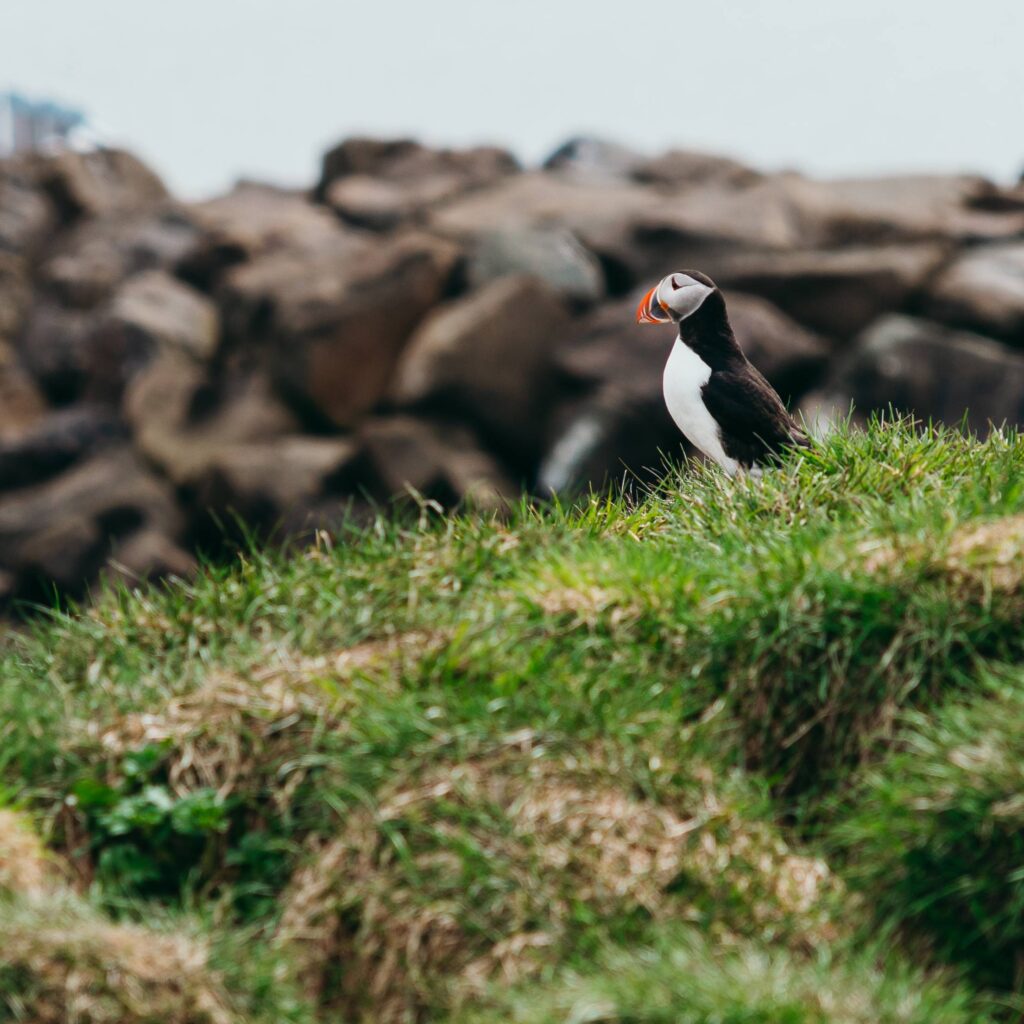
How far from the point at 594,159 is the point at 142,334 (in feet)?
28.6

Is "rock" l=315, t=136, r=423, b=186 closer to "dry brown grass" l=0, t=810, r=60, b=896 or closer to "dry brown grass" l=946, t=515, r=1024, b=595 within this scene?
"dry brown grass" l=946, t=515, r=1024, b=595

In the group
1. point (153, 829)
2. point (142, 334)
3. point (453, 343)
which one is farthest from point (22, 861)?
point (142, 334)

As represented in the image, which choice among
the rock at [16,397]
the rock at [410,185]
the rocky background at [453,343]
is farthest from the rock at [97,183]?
the rock at [410,185]

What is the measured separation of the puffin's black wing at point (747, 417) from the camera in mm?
5695

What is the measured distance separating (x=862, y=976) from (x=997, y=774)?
627 mm

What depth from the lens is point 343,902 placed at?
11.6 ft

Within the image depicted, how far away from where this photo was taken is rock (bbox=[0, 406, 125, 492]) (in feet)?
67.6

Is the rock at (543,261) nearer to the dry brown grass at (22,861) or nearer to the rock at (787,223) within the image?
the rock at (787,223)

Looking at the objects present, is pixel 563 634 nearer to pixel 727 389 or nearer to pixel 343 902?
pixel 343 902

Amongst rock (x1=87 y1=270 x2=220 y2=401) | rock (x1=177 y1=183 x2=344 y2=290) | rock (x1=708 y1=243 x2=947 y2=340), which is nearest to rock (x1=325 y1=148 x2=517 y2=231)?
rock (x1=177 y1=183 x2=344 y2=290)

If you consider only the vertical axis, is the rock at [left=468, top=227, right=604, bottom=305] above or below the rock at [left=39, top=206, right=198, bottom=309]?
above

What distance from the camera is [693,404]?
5.86m

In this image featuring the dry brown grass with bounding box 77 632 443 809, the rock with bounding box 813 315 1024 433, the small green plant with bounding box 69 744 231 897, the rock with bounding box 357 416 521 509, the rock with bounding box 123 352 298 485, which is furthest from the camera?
the rock with bounding box 123 352 298 485

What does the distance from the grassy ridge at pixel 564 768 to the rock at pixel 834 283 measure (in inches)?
551
